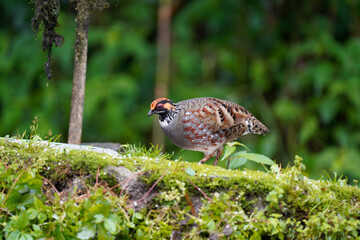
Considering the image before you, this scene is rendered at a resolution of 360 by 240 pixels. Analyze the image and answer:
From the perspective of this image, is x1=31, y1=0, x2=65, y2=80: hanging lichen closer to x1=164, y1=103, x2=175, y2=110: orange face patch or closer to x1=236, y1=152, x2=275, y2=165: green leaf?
x1=164, y1=103, x2=175, y2=110: orange face patch

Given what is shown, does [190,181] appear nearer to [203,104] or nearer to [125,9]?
[203,104]

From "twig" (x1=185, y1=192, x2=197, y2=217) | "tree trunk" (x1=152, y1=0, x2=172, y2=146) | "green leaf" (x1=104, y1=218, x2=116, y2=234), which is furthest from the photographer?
"tree trunk" (x1=152, y1=0, x2=172, y2=146)

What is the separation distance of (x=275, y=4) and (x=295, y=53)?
1.19 metres

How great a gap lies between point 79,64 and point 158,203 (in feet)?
4.02

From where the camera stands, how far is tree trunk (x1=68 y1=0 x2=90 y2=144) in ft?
10.9

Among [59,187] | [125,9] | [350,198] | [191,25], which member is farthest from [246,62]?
[59,187]

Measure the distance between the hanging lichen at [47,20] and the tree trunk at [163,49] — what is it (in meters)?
3.24

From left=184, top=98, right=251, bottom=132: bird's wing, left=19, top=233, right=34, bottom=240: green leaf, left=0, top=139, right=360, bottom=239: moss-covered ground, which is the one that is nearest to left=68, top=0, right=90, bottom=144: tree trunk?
left=0, top=139, right=360, bottom=239: moss-covered ground

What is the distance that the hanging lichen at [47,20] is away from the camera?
10.5 feet

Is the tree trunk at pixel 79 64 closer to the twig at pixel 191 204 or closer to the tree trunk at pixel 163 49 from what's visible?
the twig at pixel 191 204

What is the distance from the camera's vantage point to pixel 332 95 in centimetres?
657

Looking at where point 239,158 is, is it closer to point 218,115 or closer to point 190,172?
point 218,115

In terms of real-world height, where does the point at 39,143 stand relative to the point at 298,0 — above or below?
below

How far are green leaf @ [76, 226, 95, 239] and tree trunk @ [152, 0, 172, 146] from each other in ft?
13.1
